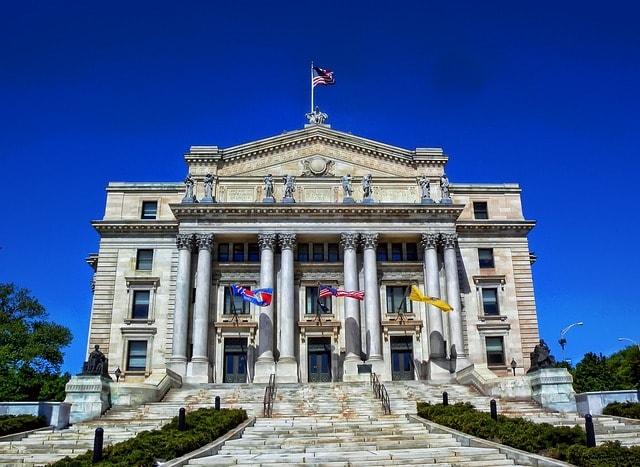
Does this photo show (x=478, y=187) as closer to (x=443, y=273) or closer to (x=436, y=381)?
(x=443, y=273)

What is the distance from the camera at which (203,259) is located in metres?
44.6

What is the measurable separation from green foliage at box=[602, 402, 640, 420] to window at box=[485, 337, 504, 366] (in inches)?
673

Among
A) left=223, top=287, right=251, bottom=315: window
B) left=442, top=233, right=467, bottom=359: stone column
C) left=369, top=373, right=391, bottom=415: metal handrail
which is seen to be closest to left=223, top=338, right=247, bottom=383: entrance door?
left=223, top=287, right=251, bottom=315: window

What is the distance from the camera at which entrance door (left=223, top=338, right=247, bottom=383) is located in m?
44.3

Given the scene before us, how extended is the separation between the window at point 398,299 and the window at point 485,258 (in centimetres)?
655

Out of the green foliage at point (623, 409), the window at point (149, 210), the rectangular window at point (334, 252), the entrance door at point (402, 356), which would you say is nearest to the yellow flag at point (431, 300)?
the entrance door at point (402, 356)

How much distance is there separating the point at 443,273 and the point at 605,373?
1285 centimetres

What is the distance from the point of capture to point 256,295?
41.4 metres

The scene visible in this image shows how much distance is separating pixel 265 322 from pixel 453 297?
13.2 metres

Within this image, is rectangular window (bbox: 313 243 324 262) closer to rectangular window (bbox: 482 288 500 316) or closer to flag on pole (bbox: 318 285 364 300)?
flag on pole (bbox: 318 285 364 300)

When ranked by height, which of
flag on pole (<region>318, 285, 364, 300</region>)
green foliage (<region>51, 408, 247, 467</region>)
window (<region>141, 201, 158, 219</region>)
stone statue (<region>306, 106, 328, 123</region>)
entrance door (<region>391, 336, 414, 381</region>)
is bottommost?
green foliage (<region>51, 408, 247, 467</region>)

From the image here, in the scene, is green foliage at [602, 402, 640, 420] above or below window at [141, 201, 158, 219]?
below

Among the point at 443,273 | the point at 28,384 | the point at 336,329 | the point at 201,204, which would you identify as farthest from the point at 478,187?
the point at 28,384

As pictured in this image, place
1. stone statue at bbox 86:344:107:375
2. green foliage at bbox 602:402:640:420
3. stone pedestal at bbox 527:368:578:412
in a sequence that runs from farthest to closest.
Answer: stone statue at bbox 86:344:107:375 < stone pedestal at bbox 527:368:578:412 < green foliage at bbox 602:402:640:420
